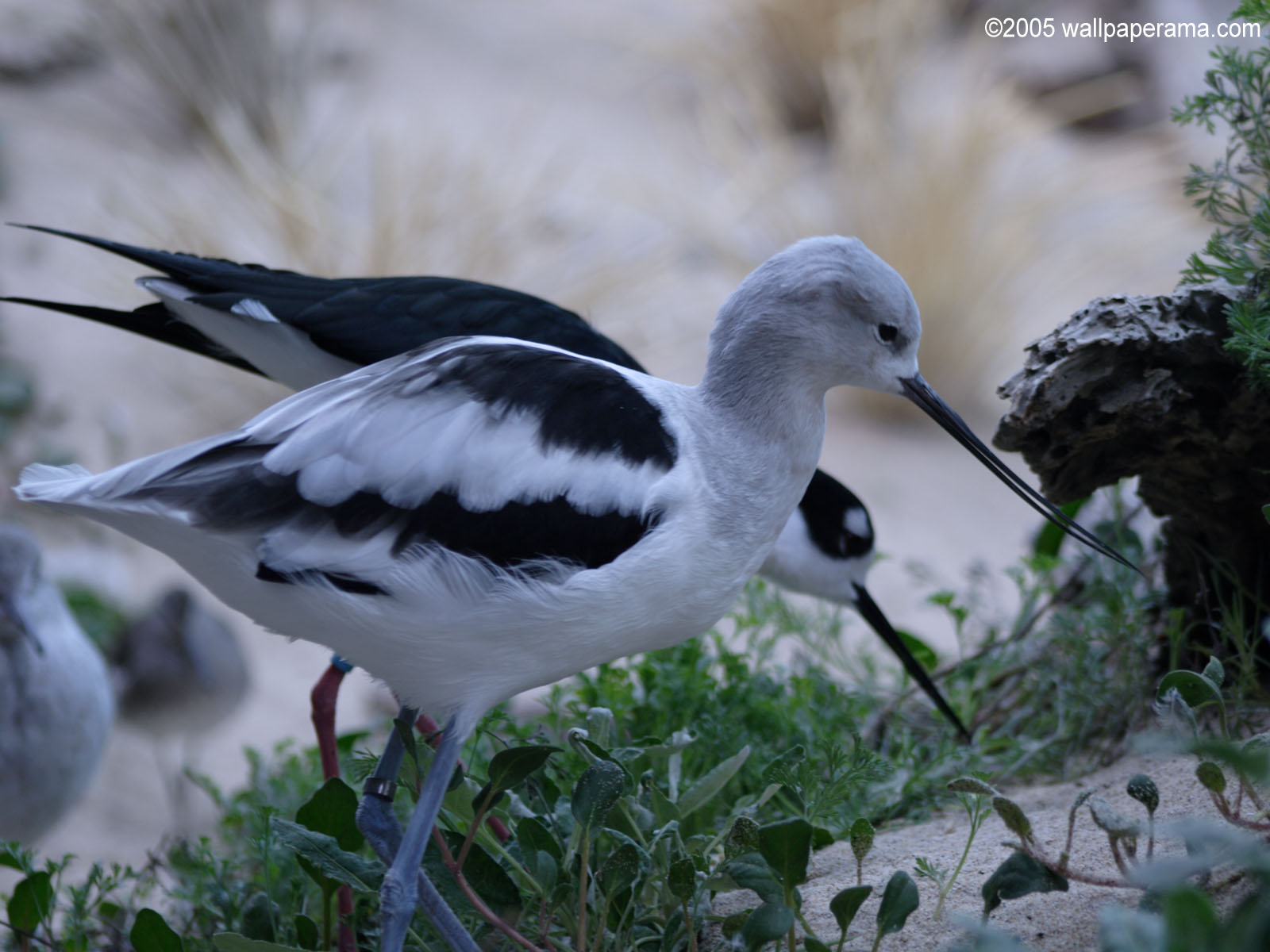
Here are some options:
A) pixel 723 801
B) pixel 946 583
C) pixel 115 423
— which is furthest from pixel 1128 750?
pixel 115 423

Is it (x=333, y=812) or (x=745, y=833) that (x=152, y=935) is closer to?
(x=333, y=812)

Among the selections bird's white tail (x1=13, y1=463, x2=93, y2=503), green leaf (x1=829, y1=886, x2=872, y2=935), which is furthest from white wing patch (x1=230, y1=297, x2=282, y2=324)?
green leaf (x1=829, y1=886, x2=872, y2=935)

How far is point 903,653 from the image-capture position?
8.20ft

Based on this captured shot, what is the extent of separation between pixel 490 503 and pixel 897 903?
688mm

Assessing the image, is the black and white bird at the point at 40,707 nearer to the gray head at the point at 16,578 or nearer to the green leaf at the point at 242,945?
the gray head at the point at 16,578

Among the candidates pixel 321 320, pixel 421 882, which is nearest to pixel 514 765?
pixel 421 882

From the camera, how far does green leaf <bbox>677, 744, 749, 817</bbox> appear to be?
1697mm

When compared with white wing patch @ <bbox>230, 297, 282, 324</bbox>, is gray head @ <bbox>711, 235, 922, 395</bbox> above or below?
below

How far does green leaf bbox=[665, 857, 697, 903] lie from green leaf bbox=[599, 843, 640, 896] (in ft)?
0.16

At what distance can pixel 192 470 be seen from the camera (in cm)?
154

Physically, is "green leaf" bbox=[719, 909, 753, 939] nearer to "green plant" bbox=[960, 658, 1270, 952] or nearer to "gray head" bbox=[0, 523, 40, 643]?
"green plant" bbox=[960, 658, 1270, 952]

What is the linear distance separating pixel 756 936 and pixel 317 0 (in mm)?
7448

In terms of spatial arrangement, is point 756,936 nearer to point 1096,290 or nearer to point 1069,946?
point 1069,946

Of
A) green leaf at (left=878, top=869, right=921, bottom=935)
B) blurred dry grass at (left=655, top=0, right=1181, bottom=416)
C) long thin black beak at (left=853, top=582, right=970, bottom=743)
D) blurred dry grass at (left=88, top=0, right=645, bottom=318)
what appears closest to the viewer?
green leaf at (left=878, top=869, right=921, bottom=935)
